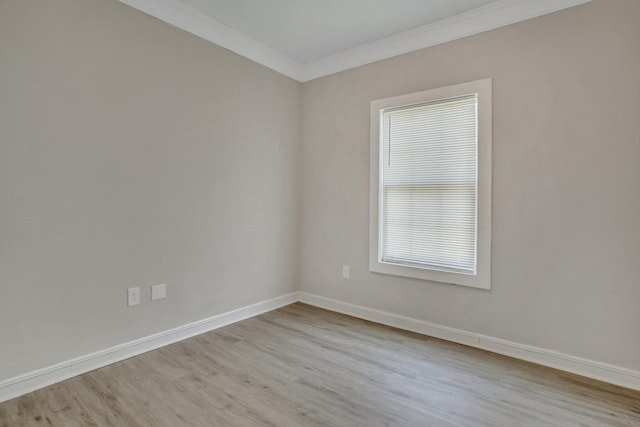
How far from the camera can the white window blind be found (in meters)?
2.61

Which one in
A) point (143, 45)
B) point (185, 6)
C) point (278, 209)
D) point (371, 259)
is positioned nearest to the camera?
point (143, 45)

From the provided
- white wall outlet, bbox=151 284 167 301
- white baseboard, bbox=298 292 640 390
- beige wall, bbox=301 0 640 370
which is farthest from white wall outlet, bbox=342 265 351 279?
white wall outlet, bbox=151 284 167 301

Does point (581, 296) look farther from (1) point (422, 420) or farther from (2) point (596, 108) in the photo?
(1) point (422, 420)

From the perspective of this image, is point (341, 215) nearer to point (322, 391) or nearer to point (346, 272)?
point (346, 272)

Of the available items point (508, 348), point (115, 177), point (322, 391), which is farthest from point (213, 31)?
point (508, 348)

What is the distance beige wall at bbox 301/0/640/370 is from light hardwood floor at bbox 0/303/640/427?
1.05 feet

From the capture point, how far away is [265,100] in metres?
3.25

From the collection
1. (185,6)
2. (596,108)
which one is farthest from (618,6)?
(185,6)

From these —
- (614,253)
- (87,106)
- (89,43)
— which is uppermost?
(89,43)

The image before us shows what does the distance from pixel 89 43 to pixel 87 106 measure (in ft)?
1.33

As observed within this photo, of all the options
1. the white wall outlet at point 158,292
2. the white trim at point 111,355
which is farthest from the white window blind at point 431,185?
the white wall outlet at point 158,292

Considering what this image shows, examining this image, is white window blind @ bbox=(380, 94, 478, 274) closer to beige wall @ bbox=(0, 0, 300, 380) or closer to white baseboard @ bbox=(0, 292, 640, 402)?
white baseboard @ bbox=(0, 292, 640, 402)

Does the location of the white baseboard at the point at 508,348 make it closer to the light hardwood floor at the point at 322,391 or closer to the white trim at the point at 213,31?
the light hardwood floor at the point at 322,391

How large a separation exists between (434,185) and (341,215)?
0.99m
